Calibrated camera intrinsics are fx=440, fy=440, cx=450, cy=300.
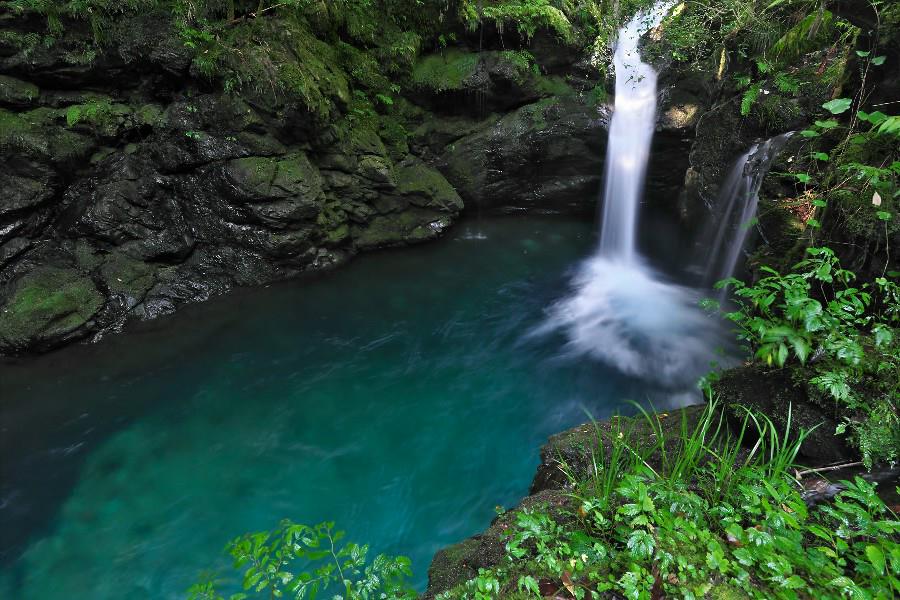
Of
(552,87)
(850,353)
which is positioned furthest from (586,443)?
(552,87)

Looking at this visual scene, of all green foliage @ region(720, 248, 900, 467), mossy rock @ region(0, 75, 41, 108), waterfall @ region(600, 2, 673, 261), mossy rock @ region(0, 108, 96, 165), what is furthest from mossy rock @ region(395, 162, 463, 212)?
green foliage @ region(720, 248, 900, 467)

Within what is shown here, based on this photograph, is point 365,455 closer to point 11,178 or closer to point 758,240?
point 758,240

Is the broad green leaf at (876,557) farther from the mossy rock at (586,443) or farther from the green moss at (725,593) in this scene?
the mossy rock at (586,443)

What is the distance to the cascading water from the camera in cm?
627

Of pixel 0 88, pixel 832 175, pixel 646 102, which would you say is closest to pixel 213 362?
pixel 0 88

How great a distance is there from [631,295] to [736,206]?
7.49ft

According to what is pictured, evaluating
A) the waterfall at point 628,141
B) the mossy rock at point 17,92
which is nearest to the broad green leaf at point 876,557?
the waterfall at point 628,141

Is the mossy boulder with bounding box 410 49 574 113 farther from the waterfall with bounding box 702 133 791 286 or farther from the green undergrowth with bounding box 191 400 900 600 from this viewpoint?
the green undergrowth with bounding box 191 400 900 600

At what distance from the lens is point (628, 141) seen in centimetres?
951

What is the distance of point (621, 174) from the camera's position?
976 cm

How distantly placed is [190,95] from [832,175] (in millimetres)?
8894

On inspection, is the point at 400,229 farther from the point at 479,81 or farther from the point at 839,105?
the point at 839,105

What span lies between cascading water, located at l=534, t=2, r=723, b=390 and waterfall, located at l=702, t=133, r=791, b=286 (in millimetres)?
796

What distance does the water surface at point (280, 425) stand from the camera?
4.22 metres
